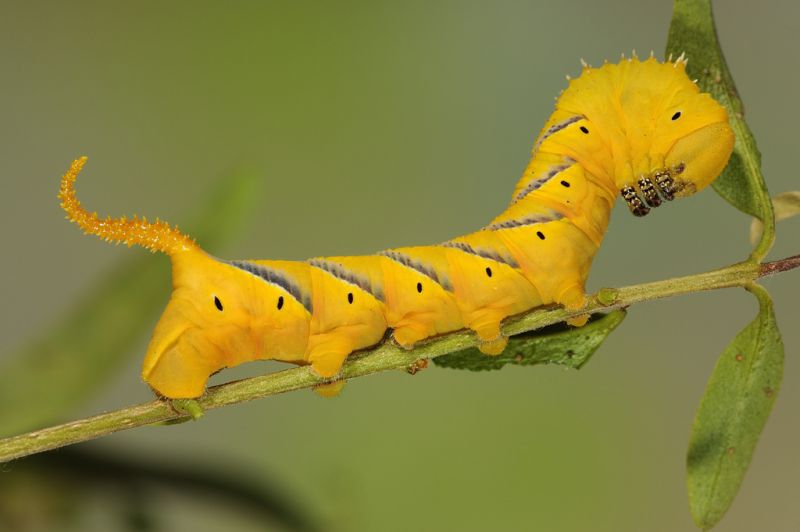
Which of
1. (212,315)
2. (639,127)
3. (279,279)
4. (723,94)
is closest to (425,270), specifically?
(279,279)

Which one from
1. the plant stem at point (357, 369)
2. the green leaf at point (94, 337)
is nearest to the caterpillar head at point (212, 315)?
the plant stem at point (357, 369)

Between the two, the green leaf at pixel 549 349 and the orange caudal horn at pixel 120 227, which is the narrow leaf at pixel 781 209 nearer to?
the green leaf at pixel 549 349

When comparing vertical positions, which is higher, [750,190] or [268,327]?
[750,190]

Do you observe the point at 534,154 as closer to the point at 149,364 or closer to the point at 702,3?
the point at 702,3

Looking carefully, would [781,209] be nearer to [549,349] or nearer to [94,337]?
[549,349]

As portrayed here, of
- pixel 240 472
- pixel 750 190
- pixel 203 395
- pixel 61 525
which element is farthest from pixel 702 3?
pixel 61 525

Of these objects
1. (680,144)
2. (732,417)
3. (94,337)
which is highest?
(680,144)
